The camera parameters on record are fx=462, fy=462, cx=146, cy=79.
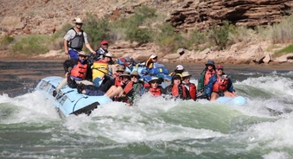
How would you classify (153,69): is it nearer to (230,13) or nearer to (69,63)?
(69,63)

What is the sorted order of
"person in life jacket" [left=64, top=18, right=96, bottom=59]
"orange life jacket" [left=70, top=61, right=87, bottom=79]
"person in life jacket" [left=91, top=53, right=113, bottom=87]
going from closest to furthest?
"orange life jacket" [left=70, top=61, right=87, bottom=79] < "person in life jacket" [left=91, top=53, right=113, bottom=87] < "person in life jacket" [left=64, top=18, right=96, bottom=59]

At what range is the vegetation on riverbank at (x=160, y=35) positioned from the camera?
81.8 ft

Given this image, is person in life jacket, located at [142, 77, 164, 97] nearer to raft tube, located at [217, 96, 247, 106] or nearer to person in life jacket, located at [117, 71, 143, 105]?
person in life jacket, located at [117, 71, 143, 105]

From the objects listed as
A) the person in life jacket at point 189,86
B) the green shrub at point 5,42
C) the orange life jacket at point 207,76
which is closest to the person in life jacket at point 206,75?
the orange life jacket at point 207,76

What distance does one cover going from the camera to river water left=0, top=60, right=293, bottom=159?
21.2 feet

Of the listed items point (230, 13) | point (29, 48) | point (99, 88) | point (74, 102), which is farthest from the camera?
point (29, 48)

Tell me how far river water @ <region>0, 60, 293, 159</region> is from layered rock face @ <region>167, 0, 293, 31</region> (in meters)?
16.3

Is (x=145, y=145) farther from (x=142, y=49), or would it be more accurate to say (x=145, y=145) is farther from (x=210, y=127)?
(x=142, y=49)

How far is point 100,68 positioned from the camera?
10633mm

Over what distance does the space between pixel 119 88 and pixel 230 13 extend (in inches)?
778

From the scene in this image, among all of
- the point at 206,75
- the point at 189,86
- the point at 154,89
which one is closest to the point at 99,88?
the point at 154,89

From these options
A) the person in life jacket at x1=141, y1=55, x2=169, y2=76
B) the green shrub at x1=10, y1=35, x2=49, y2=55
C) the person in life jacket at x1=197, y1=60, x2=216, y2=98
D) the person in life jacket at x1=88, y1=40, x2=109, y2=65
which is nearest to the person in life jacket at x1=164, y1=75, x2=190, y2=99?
the person in life jacket at x1=197, y1=60, x2=216, y2=98

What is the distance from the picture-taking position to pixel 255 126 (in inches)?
303

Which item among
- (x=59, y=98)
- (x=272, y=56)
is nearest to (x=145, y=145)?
(x=59, y=98)
